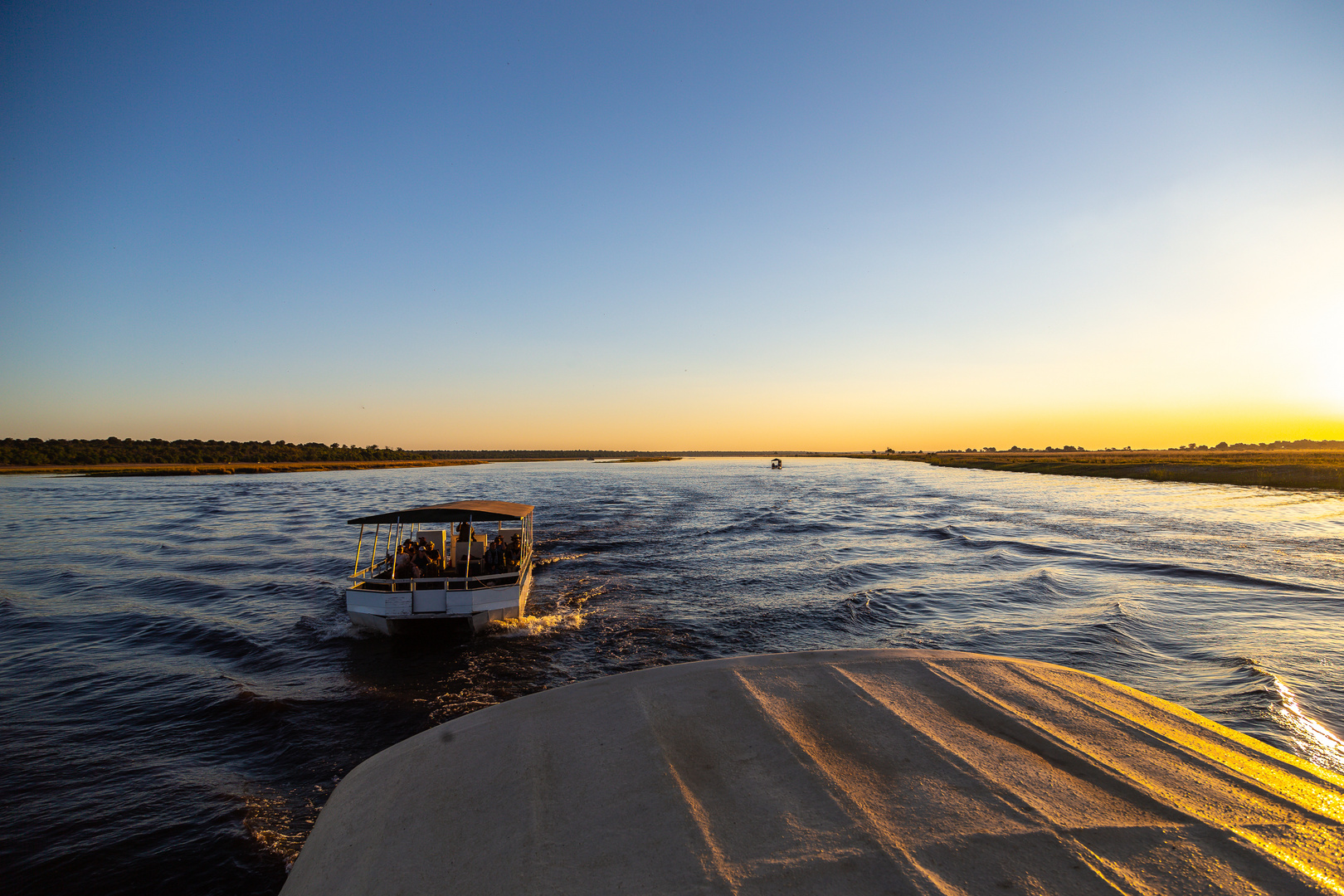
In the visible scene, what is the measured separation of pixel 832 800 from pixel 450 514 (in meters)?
13.3

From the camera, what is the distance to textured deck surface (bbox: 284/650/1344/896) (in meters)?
3.86

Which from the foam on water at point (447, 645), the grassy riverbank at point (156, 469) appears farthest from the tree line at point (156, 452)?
the foam on water at point (447, 645)

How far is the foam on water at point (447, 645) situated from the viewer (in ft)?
25.8

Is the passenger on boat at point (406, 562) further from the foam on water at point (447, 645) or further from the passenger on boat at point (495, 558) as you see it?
the passenger on boat at point (495, 558)

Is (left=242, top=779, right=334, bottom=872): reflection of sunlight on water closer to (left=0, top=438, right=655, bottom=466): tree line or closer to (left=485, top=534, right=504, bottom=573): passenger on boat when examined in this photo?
(left=485, top=534, right=504, bottom=573): passenger on boat

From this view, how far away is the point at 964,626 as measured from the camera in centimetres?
1516

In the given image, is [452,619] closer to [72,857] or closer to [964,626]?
[72,857]

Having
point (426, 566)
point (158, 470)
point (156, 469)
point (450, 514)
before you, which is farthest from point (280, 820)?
point (156, 469)

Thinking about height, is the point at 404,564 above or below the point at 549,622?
above

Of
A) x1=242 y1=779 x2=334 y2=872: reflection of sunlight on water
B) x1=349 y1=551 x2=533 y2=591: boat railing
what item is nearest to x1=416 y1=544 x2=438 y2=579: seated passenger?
x1=349 y1=551 x2=533 y2=591: boat railing

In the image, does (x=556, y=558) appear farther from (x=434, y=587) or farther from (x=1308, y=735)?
(x=1308, y=735)

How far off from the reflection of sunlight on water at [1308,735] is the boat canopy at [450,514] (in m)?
16.3

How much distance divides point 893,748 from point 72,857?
9.77 metres

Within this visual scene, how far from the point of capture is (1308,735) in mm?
8766
